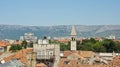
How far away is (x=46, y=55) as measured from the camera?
26.7 m


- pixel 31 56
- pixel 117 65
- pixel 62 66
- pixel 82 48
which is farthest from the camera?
pixel 82 48

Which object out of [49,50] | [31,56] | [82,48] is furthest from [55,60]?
[82,48]

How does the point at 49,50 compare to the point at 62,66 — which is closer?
the point at 49,50

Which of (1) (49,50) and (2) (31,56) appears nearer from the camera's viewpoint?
(2) (31,56)

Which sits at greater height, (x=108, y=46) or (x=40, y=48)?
(x=40, y=48)

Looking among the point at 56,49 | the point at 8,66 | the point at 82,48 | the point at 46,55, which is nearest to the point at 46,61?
the point at 46,55

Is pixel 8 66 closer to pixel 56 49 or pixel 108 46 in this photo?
pixel 56 49

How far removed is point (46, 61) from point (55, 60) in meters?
1.62

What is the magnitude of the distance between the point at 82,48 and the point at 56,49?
8828 centimetres

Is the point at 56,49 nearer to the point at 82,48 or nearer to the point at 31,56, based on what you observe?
the point at 31,56

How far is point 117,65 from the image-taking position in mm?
31125

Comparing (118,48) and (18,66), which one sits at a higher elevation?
(18,66)

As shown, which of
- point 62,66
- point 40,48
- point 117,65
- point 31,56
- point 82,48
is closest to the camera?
point 31,56

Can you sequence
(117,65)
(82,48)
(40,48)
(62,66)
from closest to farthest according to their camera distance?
(40,48) → (117,65) → (62,66) → (82,48)
